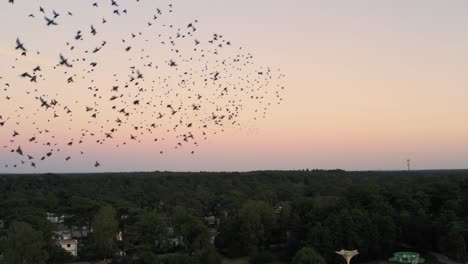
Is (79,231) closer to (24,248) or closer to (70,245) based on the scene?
(70,245)

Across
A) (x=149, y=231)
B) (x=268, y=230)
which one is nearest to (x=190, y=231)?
(x=149, y=231)

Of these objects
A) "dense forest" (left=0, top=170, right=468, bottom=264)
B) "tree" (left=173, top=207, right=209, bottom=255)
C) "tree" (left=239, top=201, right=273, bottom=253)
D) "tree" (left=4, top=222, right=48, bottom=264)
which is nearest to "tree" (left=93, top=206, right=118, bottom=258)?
"dense forest" (left=0, top=170, right=468, bottom=264)

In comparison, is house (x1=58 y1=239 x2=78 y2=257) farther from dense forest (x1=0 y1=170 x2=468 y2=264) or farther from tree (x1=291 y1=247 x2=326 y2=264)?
tree (x1=291 y1=247 x2=326 y2=264)

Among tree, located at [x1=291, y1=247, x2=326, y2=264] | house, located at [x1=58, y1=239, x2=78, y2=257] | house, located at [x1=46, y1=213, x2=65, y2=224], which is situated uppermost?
house, located at [x1=46, y1=213, x2=65, y2=224]

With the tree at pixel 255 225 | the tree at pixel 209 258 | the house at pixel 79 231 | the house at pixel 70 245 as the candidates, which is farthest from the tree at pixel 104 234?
the tree at pixel 255 225

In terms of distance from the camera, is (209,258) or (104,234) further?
(104,234)

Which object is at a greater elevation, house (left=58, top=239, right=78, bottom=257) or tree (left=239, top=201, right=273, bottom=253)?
tree (left=239, top=201, right=273, bottom=253)

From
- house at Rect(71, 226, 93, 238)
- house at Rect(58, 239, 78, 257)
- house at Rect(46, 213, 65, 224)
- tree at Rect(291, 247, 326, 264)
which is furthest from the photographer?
house at Rect(46, 213, 65, 224)

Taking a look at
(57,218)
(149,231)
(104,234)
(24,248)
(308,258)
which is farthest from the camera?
(57,218)

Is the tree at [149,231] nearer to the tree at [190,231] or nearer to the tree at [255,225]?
the tree at [190,231]
